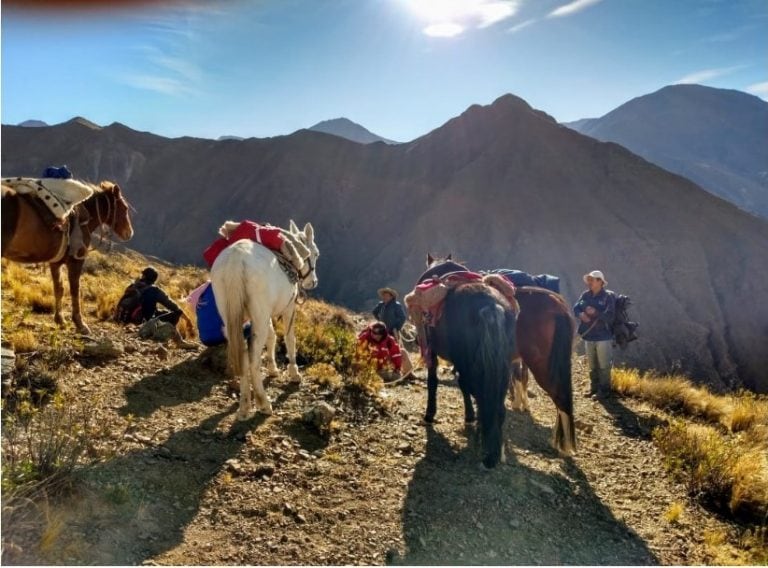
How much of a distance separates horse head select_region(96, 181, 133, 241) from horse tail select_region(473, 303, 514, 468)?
5.91 meters

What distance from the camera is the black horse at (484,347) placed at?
4.91 meters

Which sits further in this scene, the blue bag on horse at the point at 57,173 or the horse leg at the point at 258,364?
the blue bag on horse at the point at 57,173

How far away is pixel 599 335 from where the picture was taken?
28.5 feet

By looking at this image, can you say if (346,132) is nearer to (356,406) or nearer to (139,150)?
(139,150)

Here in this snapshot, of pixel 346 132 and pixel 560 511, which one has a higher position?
pixel 346 132

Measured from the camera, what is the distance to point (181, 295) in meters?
13.3

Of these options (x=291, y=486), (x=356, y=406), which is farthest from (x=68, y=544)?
(x=356, y=406)

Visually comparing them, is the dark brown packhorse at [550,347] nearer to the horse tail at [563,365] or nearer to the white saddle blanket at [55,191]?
the horse tail at [563,365]

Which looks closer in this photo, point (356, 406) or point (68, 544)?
point (68, 544)

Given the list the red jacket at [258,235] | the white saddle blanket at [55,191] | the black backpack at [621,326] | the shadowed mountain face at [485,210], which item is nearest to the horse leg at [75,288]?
the white saddle blanket at [55,191]

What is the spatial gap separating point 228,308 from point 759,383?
120 ft

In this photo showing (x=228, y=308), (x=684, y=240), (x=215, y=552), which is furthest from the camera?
(x=684, y=240)

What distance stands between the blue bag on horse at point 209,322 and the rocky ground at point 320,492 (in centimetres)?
45

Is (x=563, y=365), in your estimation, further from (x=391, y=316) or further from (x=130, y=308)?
(x=130, y=308)
